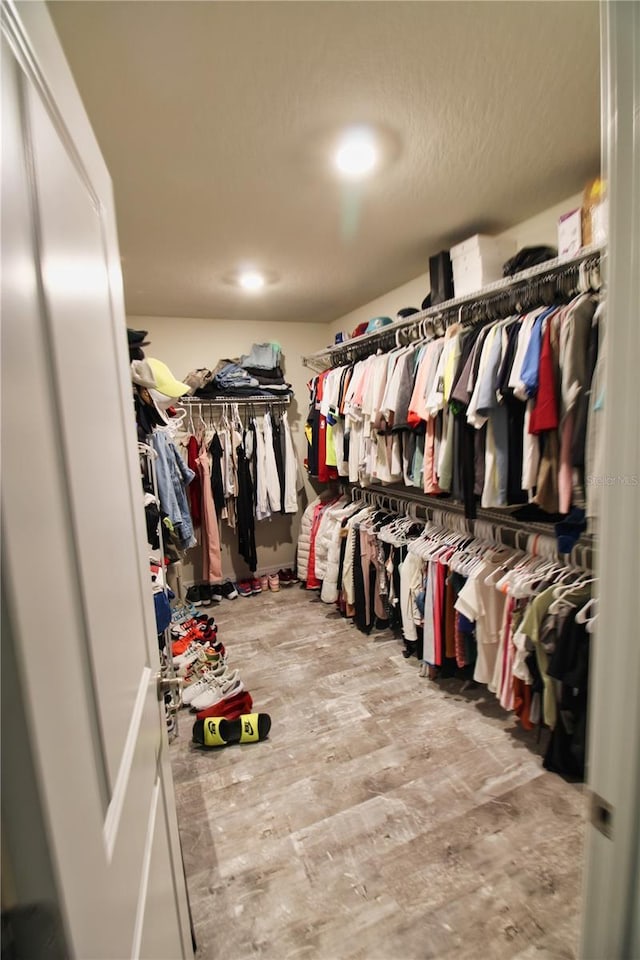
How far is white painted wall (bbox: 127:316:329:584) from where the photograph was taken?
139 inches

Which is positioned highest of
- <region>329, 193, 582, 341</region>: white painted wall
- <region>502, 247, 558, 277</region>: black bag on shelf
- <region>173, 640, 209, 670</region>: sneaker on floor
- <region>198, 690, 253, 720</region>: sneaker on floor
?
<region>329, 193, 582, 341</region>: white painted wall

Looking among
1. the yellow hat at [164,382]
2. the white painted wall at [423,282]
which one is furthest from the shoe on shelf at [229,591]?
the white painted wall at [423,282]

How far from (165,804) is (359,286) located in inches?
122

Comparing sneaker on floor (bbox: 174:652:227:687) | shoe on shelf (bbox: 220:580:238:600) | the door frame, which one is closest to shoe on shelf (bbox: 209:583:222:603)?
shoe on shelf (bbox: 220:580:238:600)

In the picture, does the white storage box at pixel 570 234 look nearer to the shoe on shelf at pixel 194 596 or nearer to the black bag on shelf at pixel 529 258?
the black bag on shelf at pixel 529 258

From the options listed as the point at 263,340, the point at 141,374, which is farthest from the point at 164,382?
the point at 263,340

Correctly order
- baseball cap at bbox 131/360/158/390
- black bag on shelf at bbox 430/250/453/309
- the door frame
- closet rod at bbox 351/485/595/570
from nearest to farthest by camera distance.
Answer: the door frame < baseball cap at bbox 131/360/158/390 < closet rod at bbox 351/485/595/570 < black bag on shelf at bbox 430/250/453/309

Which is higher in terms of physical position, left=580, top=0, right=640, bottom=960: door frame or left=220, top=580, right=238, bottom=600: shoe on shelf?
left=580, top=0, right=640, bottom=960: door frame

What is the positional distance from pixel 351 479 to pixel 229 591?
1.63 metres

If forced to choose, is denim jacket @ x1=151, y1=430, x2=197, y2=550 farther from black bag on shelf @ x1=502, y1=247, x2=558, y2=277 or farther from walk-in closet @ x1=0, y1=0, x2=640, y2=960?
black bag on shelf @ x1=502, y1=247, x2=558, y2=277

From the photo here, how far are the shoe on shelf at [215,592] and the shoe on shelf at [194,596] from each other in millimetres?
109

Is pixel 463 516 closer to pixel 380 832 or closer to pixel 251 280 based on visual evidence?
pixel 380 832

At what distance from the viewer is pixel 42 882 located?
0.31 m

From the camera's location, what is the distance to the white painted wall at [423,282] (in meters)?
1.94
